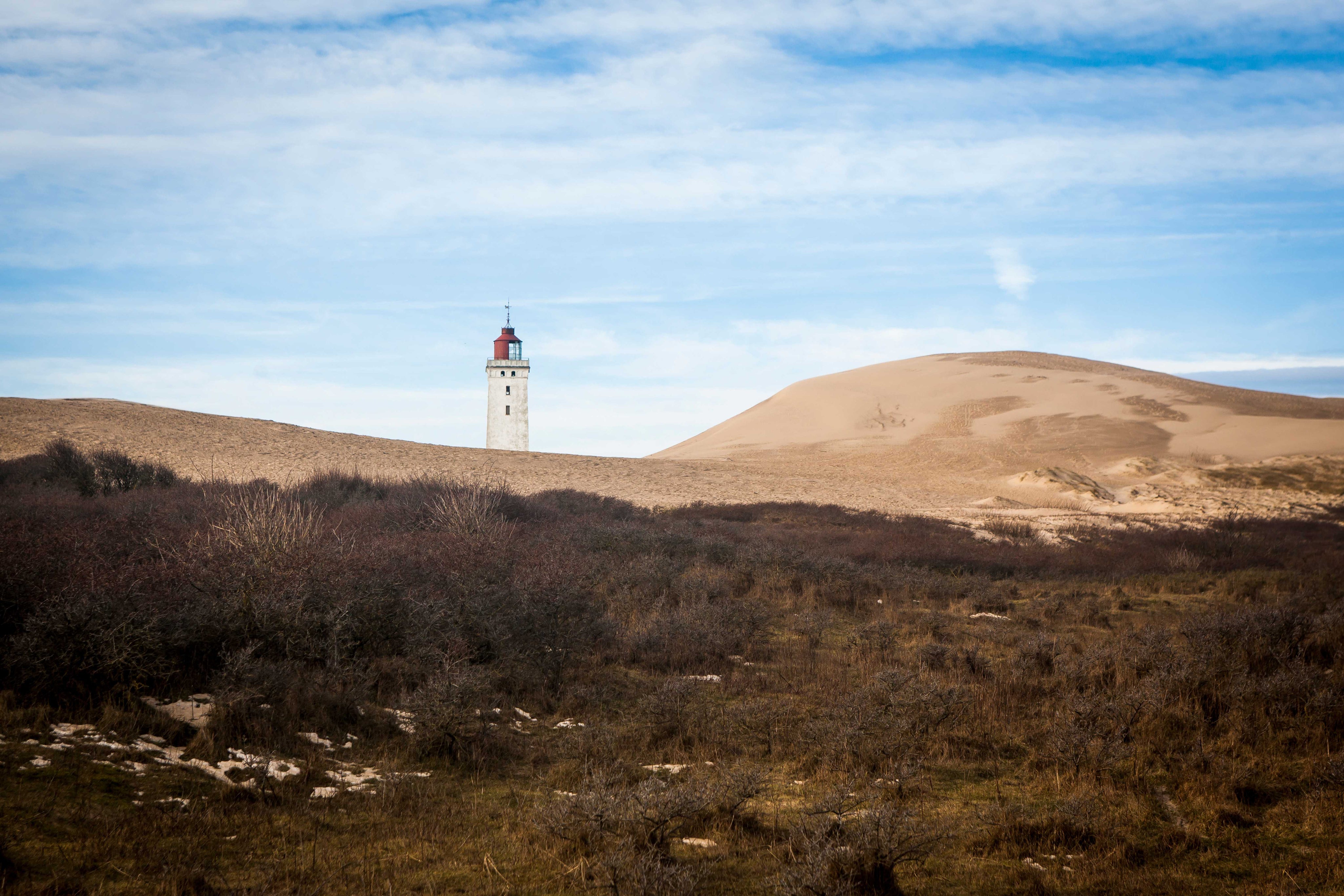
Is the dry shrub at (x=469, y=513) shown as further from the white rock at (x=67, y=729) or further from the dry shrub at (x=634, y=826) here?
the dry shrub at (x=634, y=826)

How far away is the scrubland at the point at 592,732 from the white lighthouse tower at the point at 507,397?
47.4 metres

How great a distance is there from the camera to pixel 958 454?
51625 millimetres

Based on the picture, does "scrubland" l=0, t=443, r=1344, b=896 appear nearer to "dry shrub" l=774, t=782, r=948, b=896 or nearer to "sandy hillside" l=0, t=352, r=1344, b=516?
"dry shrub" l=774, t=782, r=948, b=896

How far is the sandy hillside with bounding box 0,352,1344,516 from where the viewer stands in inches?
1296

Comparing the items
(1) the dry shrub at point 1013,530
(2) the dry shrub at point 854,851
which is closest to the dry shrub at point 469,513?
(2) the dry shrub at point 854,851

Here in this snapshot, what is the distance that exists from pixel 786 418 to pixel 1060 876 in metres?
68.9

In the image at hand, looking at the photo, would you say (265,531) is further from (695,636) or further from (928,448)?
(928,448)

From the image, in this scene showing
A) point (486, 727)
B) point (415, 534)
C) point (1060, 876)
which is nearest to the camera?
point (1060, 876)

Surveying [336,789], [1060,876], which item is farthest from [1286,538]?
[336,789]

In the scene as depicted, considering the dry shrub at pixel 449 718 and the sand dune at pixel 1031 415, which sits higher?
the sand dune at pixel 1031 415

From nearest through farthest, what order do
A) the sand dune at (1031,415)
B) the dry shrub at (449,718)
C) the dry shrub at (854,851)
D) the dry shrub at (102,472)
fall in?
the dry shrub at (854,851) → the dry shrub at (449,718) → the dry shrub at (102,472) → the sand dune at (1031,415)

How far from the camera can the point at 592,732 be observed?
23.6 feet

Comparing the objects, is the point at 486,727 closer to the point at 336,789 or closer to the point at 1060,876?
the point at 336,789

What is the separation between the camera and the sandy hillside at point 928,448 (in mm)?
32906
